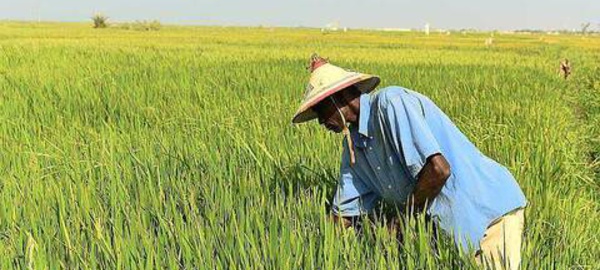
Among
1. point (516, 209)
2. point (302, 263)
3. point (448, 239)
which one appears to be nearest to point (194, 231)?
point (302, 263)

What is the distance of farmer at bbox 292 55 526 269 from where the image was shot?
1.59 metres

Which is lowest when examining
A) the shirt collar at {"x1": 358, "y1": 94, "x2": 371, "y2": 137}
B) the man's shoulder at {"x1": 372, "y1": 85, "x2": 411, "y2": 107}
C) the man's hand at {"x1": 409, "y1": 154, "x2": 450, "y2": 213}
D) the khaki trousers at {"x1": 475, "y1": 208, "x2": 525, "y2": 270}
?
the khaki trousers at {"x1": 475, "y1": 208, "x2": 525, "y2": 270}

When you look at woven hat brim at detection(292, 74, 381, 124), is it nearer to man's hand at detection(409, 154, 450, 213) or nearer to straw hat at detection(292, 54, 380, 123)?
straw hat at detection(292, 54, 380, 123)

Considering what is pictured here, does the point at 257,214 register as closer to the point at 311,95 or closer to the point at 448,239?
the point at 311,95

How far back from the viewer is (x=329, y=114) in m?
1.69

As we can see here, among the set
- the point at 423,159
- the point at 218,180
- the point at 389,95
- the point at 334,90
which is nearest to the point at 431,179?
the point at 423,159

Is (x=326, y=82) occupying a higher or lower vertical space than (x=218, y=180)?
higher

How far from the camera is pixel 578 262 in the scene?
1749 millimetres

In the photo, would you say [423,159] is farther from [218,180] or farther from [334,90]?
[218,180]

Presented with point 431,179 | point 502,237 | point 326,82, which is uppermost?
point 326,82

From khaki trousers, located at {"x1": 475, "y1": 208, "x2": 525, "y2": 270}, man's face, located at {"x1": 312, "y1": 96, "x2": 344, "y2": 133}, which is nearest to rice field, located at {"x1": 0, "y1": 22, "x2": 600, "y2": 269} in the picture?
khaki trousers, located at {"x1": 475, "y1": 208, "x2": 525, "y2": 270}

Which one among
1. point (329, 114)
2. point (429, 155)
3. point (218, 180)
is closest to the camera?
point (429, 155)

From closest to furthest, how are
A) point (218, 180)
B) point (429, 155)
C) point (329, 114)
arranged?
1. point (429, 155)
2. point (329, 114)
3. point (218, 180)

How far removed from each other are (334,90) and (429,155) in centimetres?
32
